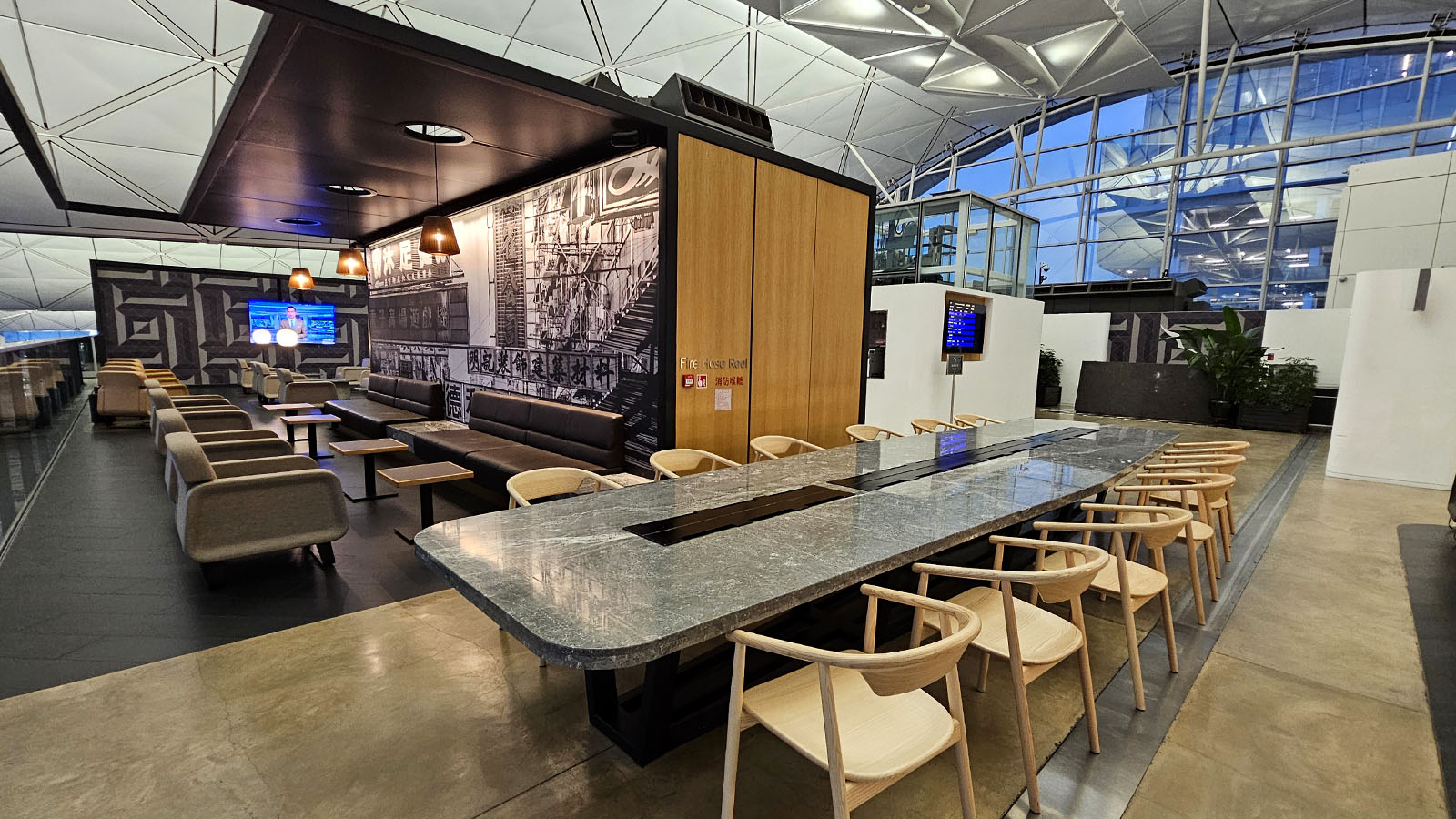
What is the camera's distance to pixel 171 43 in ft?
24.5

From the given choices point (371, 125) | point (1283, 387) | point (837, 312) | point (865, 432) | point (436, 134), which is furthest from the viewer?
point (1283, 387)

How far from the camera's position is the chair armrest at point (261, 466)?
12.2 ft

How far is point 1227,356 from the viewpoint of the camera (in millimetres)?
10195

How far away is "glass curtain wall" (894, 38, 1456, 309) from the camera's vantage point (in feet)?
40.5

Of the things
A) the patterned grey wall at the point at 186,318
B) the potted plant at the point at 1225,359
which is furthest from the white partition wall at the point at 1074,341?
the patterned grey wall at the point at 186,318

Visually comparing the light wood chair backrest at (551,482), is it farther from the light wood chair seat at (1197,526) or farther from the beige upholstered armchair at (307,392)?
the beige upholstered armchair at (307,392)

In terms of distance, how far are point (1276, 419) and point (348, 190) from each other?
14.1m

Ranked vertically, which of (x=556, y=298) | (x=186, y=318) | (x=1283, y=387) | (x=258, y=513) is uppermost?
(x=556, y=298)

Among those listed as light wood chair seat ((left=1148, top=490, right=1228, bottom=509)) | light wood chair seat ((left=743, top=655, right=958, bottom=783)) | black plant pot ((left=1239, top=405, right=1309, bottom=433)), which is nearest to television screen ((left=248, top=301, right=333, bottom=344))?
light wood chair seat ((left=743, top=655, right=958, bottom=783))

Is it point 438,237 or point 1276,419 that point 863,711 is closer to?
point 438,237

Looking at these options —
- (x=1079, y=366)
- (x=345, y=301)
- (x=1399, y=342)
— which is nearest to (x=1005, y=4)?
(x=1399, y=342)

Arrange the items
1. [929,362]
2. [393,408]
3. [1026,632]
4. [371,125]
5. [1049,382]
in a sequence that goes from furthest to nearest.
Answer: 1. [1049,382]
2. [393,408]
3. [929,362]
4. [371,125]
5. [1026,632]

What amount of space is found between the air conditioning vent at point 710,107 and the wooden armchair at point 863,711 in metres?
3.85

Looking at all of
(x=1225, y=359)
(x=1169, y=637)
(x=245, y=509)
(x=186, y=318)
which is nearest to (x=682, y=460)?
(x=245, y=509)
